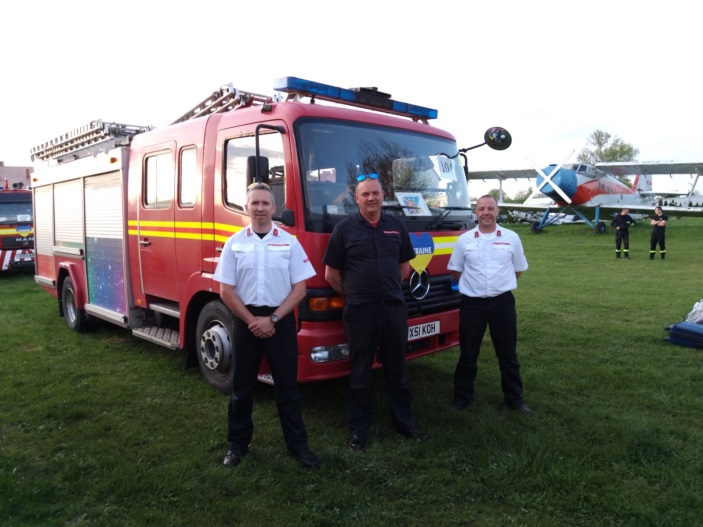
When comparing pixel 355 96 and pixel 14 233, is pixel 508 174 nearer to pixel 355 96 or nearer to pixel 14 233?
pixel 14 233

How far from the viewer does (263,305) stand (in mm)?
3570

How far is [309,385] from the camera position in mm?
5449

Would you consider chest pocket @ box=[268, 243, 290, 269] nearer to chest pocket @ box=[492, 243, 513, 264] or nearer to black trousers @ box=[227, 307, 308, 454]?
black trousers @ box=[227, 307, 308, 454]

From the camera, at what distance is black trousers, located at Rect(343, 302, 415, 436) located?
3877mm

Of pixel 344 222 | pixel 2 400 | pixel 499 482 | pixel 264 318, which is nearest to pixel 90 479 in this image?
pixel 264 318

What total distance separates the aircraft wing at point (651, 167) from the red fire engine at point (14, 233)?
31.7 m

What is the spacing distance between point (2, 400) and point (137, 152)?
9.20 ft

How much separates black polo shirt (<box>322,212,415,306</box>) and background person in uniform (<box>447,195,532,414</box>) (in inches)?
35.8

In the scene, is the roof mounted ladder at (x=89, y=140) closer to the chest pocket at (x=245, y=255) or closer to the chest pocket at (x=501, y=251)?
the chest pocket at (x=245, y=255)

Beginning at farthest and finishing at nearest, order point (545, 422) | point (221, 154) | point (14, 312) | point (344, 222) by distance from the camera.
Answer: point (14, 312) < point (221, 154) < point (545, 422) < point (344, 222)

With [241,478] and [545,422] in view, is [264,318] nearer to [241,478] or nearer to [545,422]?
[241,478]

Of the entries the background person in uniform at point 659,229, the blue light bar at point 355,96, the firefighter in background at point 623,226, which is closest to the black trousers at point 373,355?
the blue light bar at point 355,96

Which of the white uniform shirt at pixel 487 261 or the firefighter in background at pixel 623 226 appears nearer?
the white uniform shirt at pixel 487 261

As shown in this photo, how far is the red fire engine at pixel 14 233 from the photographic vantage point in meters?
13.7
